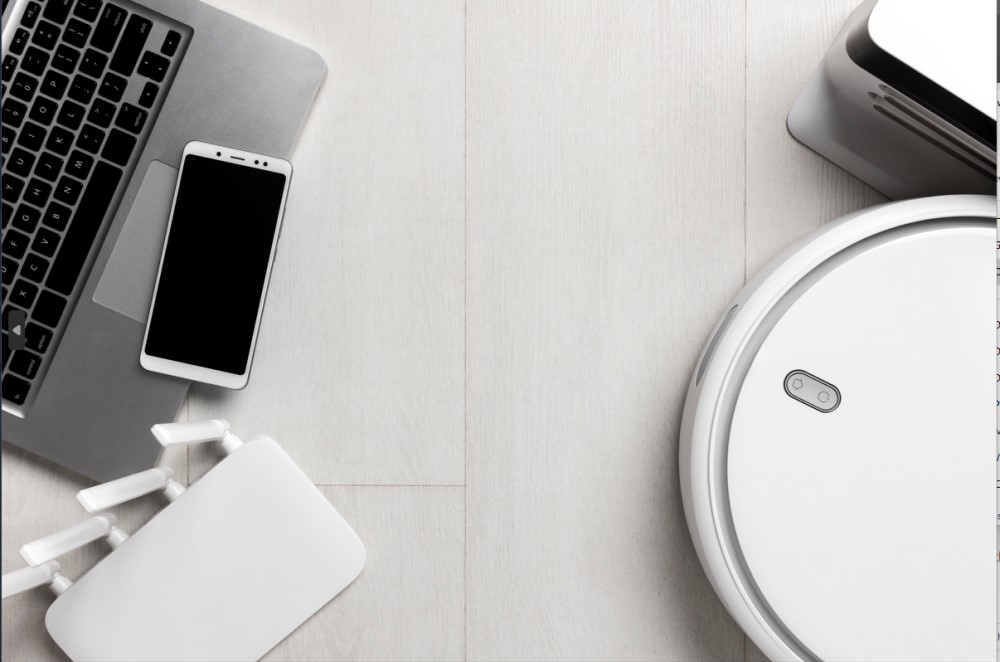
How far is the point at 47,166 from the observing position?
0.64m

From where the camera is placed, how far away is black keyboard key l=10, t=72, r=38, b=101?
0.64 meters

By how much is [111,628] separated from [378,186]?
49 centimetres

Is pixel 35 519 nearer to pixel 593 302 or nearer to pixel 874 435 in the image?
pixel 593 302

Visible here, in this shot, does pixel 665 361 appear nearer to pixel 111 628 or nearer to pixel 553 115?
pixel 553 115

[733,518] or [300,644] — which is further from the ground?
[733,518]

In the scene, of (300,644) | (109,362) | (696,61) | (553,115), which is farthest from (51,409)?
(696,61)

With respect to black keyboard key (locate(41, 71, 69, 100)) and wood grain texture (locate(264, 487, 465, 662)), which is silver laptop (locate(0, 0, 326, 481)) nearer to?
black keyboard key (locate(41, 71, 69, 100))

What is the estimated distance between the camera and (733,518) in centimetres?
56

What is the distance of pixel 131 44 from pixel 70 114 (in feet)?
0.28

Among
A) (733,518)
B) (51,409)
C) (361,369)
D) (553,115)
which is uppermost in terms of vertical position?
(553,115)

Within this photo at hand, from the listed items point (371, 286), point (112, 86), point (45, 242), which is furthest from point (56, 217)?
point (371, 286)

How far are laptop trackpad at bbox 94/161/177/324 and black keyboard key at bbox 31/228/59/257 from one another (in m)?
0.05

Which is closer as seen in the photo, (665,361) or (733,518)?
(733,518)

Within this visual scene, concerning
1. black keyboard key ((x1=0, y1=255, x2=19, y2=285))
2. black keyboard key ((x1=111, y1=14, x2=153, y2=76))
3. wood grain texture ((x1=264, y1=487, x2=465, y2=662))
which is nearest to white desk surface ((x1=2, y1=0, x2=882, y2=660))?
wood grain texture ((x1=264, y1=487, x2=465, y2=662))
